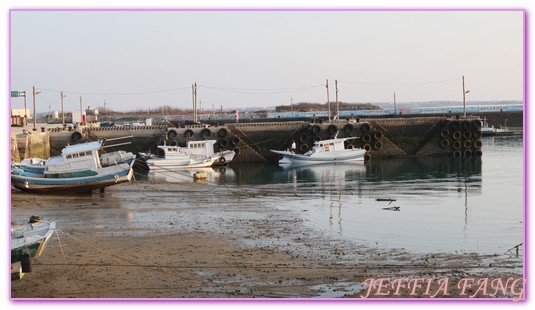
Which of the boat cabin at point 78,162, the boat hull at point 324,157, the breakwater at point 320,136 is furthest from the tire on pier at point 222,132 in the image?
the boat cabin at point 78,162

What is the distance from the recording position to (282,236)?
755 inches

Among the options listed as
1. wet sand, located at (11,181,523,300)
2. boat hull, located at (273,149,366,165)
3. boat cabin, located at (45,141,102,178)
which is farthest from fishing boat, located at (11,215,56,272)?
boat hull, located at (273,149,366,165)

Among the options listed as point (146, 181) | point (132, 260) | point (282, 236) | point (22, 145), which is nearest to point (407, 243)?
point (282, 236)

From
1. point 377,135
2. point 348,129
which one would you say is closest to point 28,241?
point 348,129

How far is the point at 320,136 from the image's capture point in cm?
4784

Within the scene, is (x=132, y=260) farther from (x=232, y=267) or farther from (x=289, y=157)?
(x=289, y=157)

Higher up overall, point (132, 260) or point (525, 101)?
point (525, 101)

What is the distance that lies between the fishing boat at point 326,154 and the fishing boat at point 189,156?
3.56 m

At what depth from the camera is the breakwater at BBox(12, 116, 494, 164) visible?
47219mm

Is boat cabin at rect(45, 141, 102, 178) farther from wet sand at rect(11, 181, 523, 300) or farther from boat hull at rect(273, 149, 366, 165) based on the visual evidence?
boat hull at rect(273, 149, 366, 165)

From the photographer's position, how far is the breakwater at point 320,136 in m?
47.2

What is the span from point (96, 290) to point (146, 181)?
2309 cm

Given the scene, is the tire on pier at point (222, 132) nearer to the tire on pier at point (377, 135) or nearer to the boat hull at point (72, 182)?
the tire on pier at point (377, 135)

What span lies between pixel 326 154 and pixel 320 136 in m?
2.56
